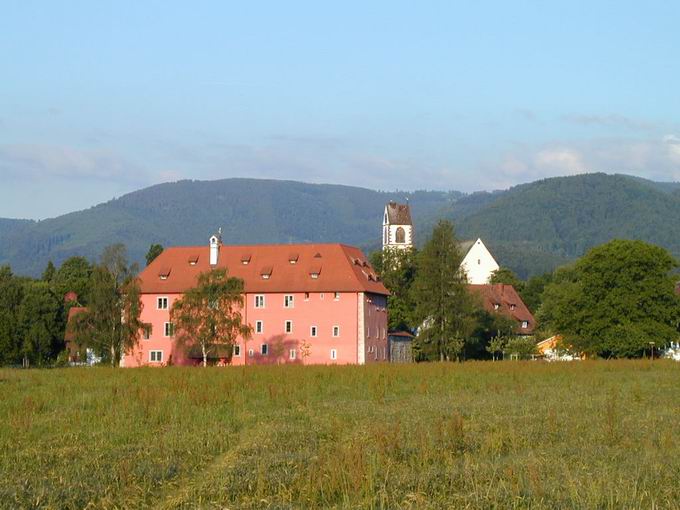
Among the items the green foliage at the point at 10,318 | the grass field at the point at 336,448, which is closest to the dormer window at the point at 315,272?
the green foliage at the point at 10,318

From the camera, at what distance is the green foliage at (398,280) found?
377 feet

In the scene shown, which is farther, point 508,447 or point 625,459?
point 508,447

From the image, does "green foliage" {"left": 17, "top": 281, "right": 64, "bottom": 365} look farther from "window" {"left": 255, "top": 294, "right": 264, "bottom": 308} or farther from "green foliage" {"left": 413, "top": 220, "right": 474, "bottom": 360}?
"green foliage" {"left": 413, "top": 220, "right": 474, "bottom": 360}

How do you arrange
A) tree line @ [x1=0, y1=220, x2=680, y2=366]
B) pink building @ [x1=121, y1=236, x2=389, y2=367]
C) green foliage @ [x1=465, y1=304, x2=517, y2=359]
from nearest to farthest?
tree line @ [x1=0, y1=220, x2=680, y2=366] < pink building @ [x1=121, y1=236, x2=389, y2=367] < green foliage @ [x1=465, y1=304, x2=517, y2=359]

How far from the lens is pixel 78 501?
1546 centimetres

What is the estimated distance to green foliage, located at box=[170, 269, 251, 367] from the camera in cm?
8275

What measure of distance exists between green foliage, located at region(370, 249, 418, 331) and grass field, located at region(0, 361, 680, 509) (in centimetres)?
7713

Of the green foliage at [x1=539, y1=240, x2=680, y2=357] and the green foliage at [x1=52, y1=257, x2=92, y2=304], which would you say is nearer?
the green foliage at [x1=539, y1=240, x2=680, y2=357]

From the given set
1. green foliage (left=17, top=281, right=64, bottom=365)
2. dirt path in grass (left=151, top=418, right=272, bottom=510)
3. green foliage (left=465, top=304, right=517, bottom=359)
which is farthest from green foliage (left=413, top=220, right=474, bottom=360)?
Answer: dirt path in grass (left=151, top=418, right=272, bottom=510)

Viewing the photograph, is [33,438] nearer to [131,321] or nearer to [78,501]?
[78,501]

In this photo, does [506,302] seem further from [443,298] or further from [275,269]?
[443,298]

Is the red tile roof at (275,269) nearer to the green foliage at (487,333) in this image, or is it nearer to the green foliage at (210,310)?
the green foliage at (487,333)

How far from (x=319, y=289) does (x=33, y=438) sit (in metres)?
71.2

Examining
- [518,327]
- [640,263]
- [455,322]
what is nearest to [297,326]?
[455,322]
